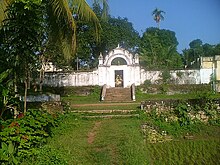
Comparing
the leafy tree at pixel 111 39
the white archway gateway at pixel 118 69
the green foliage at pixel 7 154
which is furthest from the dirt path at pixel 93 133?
the leafy tree at pixel 111 39

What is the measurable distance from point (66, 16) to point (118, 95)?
16967mm

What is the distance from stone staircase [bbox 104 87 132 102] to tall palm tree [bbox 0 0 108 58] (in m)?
14.5

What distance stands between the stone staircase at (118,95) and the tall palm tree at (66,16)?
1451 cm

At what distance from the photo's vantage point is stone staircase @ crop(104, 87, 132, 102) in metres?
25.0

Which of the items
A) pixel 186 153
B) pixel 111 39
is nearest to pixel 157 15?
pixel 111 39

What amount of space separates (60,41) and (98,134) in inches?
113

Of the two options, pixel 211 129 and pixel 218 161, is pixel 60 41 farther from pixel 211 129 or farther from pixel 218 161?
pixel 211 129

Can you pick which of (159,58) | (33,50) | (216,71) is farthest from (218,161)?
(159,58)

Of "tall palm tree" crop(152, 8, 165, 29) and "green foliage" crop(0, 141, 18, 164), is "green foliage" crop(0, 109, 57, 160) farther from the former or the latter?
"tall palm tree" crop(152, 8, 165, 29)

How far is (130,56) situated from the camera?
2998 centimetres

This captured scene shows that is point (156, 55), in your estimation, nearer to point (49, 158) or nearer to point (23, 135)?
point (23, 135)

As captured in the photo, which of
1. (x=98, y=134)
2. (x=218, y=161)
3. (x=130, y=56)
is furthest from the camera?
(x=130, y=56)

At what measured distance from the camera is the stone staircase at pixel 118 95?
81.9 ft

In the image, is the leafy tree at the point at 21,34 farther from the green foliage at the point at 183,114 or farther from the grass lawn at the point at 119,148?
the green foliage at the point at 183,114
